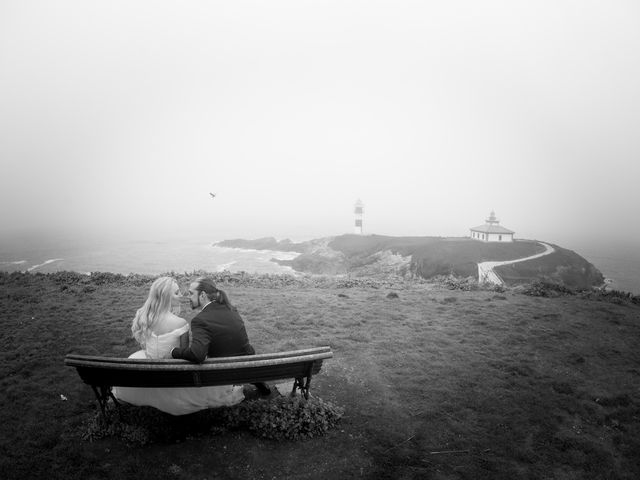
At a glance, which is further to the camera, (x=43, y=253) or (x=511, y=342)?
(x=43, y=253)

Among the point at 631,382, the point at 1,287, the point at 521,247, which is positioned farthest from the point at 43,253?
the point at 521,247

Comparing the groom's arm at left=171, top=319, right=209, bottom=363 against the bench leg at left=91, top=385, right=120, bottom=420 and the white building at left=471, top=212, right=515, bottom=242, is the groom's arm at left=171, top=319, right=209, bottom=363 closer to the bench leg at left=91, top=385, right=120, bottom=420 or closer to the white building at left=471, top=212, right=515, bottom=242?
the bench leg at left=91, top=385, right=120, bottom=420

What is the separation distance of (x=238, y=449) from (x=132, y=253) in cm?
8150

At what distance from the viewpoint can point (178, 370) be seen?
181 inches

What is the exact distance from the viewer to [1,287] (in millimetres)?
13875

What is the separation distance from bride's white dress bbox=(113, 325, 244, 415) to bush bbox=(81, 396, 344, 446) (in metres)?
0.18

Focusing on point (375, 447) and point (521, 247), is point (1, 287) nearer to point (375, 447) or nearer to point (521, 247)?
point (375, 447)

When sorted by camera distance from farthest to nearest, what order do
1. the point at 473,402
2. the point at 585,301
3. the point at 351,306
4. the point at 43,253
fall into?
1. the point at 43,253
2. the point at 585,301
3. the point at 351,306
4. the point at 473,402

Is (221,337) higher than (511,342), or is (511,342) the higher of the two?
(221,337)

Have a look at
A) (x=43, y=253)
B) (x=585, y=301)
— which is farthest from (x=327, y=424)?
(x=43, y=253)

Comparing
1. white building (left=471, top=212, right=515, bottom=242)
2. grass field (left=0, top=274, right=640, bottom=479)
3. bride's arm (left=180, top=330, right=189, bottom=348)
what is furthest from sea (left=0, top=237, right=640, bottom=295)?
bride's arm (left=180, top=330, right=189, bottom=348)

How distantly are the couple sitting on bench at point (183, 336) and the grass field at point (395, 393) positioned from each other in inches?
23.2

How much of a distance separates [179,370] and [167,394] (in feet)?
3.29

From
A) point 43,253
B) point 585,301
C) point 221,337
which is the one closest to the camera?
point 221,337
